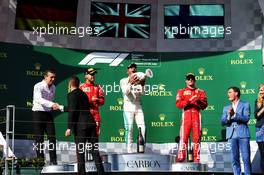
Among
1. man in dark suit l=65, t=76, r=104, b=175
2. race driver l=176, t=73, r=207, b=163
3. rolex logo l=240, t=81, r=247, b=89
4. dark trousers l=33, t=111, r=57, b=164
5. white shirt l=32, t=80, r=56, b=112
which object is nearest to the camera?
man in dark suit l=65, t=76, r=104, b=175

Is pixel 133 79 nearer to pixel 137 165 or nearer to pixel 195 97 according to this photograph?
pixel 195 97

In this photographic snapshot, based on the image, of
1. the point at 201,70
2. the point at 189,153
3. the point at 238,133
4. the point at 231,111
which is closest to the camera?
the point at 238,133

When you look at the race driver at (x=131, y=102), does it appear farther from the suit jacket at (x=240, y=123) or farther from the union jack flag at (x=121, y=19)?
the union jack flag at (x=121, y=19)

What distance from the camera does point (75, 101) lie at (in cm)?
1077

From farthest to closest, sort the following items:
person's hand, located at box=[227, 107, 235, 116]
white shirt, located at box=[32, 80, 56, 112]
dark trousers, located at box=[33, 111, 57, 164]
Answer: white shirt, located at box=[32, 80, 56, 112] < dark trousers, located at box=[33, 111, 57, 164] < person's hand, located at box=[227, 107, 235, 116]

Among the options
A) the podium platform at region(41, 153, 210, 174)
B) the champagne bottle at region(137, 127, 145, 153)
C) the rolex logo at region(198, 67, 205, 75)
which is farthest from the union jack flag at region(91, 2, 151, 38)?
the podium platform at region(41, 153, 210, 174)

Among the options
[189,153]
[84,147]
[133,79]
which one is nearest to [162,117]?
[133,79]

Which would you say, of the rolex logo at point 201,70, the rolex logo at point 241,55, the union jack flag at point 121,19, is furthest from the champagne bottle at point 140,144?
the rolex logo at point 241,55

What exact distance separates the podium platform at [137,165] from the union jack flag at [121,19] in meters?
3.27

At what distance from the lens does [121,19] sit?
46.5 feet

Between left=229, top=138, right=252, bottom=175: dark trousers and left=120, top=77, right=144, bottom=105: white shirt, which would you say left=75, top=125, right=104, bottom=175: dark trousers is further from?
left=229, top=138, right=252, bottom=175: dark trousers

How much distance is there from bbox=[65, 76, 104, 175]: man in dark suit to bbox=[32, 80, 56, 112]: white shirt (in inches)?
41.7

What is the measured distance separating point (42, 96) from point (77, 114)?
1449 millimetres

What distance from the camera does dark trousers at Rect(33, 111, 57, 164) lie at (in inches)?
460
